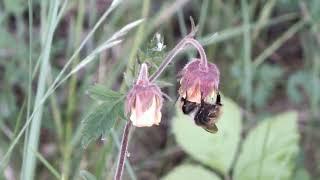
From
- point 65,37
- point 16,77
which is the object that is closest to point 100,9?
point 65,37

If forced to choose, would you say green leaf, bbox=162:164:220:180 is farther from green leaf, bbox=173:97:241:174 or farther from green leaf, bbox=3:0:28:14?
green leaf, bbox=3:0:28:14

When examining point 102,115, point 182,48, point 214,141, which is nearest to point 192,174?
point 214,141

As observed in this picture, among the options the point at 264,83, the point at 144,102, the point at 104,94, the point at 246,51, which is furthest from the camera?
the point at 264,83

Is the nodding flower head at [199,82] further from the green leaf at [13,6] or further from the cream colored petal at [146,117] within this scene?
the green leaf at [13,6]

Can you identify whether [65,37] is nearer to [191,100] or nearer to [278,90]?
[278,90]

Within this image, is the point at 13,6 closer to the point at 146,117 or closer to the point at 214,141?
the point at 214,141

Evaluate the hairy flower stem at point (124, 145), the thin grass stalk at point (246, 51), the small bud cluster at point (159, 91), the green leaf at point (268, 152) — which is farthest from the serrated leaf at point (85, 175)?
the thin grass stalk at point (246, 51)

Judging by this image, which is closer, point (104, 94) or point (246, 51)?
point (104, 94)
